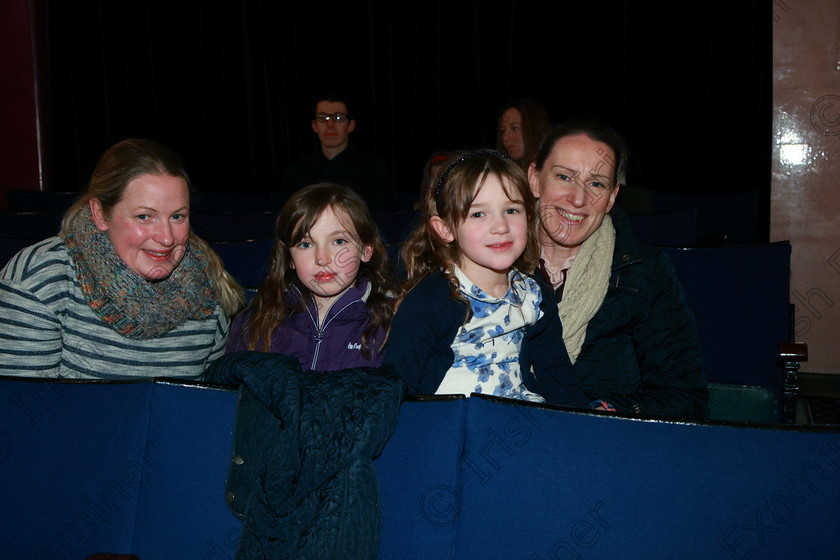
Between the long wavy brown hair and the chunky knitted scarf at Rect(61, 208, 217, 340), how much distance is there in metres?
0.16

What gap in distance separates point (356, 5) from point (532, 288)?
15.2 feet

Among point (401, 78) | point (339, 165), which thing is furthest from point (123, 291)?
point (401, 78)

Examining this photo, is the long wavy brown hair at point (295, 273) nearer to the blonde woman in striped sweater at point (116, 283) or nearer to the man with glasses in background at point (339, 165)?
the blonde woman in striped sweater at point (116, 283)

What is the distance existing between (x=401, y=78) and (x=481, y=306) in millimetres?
4424

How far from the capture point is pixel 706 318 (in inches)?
94.1

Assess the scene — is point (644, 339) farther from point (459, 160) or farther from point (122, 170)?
point (122, 170)

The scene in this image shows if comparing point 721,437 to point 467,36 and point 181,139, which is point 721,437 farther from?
point 181,139

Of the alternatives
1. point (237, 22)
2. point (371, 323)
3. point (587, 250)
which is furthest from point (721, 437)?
point (237, 22)

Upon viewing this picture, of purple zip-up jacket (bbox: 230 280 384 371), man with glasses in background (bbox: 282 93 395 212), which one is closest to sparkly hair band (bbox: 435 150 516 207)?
purple zip-up jacket (bbox: 230 280 384 371)

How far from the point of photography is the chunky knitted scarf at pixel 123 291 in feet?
5.39

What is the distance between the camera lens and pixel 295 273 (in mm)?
1885

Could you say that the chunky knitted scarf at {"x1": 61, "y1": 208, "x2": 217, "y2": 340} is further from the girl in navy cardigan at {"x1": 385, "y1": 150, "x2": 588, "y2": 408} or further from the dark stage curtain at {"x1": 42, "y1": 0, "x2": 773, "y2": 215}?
the dark stage curtain at {"x1": 42, "y1": 0, "x2": 773, "y2": 215}

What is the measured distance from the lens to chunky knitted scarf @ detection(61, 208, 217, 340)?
1644 millimetres

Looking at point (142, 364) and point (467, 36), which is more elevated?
point (467, 36)
